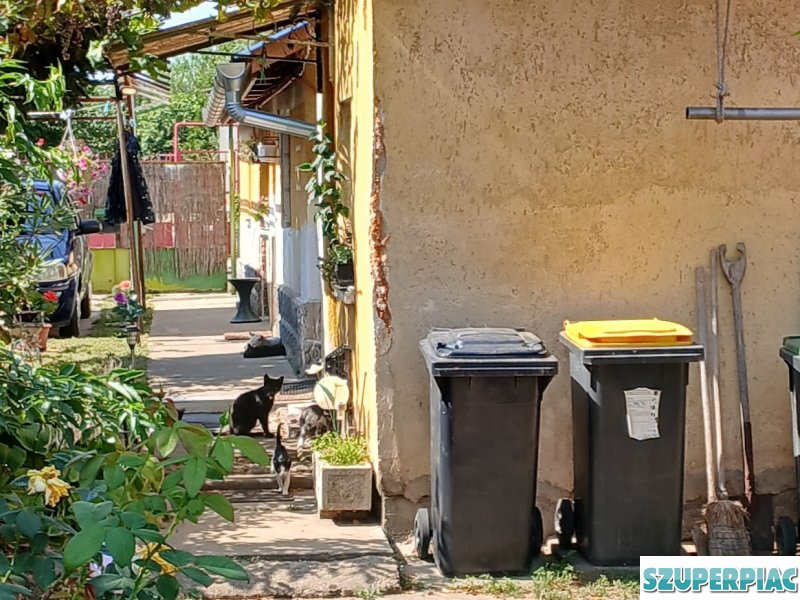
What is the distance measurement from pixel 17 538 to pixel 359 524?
362 centimetres

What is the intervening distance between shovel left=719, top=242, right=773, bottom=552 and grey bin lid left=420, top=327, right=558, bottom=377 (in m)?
1.40

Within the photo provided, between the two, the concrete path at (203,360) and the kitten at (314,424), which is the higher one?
the kitten at (314,424)

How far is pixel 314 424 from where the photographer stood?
319 inches

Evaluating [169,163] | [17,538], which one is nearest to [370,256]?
[17,538]

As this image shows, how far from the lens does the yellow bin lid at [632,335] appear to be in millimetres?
5934

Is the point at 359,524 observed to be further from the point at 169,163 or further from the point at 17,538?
the point at 169,163

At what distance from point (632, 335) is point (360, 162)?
6.91 ft

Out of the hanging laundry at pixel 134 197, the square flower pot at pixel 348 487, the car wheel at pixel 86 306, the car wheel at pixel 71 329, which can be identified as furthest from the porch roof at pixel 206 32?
the car wheel at pixel 86 306

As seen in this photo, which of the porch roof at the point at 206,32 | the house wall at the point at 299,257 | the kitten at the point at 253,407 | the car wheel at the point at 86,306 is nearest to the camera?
the porch roof at the point at 206,32

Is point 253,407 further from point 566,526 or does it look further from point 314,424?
point 566,526

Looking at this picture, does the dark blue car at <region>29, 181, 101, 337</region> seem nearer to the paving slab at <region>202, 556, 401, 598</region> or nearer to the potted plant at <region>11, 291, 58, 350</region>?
the potted plant at <region>11, 291, 58, 350</region>

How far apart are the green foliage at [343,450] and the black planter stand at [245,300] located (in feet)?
34.9

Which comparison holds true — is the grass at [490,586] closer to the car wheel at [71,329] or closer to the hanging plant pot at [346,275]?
the hanging plant pot at [346,275]

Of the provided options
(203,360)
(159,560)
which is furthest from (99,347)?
(159,560)
